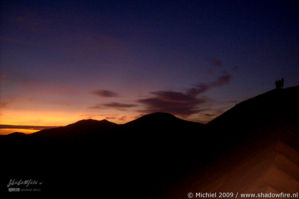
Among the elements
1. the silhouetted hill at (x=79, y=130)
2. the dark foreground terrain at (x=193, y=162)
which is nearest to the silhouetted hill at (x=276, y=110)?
the dark foreground terrain at (x=193, y=162)

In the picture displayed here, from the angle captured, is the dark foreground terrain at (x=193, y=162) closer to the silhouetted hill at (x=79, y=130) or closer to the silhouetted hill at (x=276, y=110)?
the silhouetted hill at (x=276, y=110)

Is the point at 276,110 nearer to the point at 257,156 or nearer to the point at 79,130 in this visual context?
the point at 257,156

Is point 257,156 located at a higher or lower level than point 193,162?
higher

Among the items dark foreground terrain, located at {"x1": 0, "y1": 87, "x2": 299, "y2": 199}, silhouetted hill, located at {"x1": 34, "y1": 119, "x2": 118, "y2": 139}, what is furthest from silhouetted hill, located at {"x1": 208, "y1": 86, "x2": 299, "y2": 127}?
silhouetted hill, located at {"x1": 34, "y1": 119, "x2": 118, "y2": 139}

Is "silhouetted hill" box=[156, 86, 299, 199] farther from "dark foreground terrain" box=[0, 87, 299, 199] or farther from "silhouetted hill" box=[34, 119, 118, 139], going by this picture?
"silhouetted hill" box=[34, 119, 118, 139]

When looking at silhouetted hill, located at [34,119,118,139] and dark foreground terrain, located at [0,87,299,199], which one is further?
silhouetted hill, located at [34,119,118,139]

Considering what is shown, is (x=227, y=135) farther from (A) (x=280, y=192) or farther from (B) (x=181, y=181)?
(A) (x=280, y=192)

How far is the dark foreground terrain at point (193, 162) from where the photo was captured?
450cm

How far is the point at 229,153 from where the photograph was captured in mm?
6781

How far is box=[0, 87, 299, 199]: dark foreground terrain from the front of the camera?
450 centimetres

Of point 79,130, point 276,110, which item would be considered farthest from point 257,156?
point 79,130

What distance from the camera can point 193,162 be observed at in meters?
8.54

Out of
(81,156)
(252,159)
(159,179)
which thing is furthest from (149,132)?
(252,159)

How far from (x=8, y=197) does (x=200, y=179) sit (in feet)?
34.7
